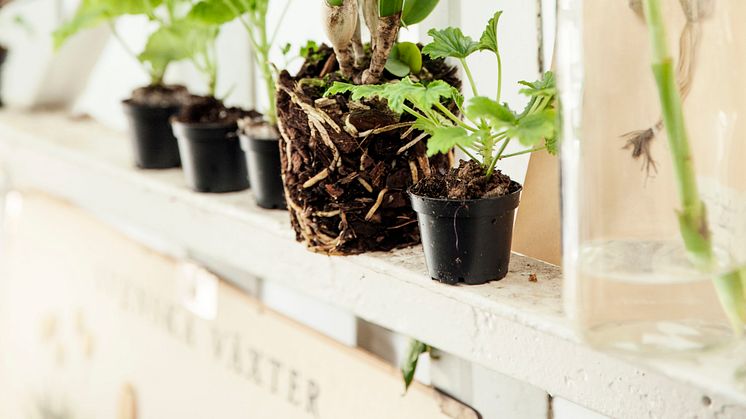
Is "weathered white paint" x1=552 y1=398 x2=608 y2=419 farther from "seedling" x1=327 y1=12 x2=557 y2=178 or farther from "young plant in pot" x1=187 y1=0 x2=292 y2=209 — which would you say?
"young plant in pot" x1=187 y1=0 x2=292 y2=209

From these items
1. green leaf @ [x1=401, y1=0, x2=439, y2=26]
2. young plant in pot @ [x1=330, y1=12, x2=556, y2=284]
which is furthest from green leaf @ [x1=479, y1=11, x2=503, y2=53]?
green leaf @ [x1=401, y1=0, x2=439, y2=26]

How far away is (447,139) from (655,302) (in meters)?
0.21

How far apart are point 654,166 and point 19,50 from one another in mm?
1959

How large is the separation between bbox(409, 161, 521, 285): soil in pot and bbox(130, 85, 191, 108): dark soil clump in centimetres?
67

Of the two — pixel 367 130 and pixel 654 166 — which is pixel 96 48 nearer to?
pixel 367 130

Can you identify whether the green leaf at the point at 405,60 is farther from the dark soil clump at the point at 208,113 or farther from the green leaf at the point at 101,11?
the green leaf at the point at 101,11

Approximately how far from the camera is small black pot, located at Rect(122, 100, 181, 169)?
128cm

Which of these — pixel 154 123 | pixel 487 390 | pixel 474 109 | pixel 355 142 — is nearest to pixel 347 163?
pixel 355 142

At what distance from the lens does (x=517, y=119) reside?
0.64 metres

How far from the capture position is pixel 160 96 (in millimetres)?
1323

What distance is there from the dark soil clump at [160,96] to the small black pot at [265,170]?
1.04 ft

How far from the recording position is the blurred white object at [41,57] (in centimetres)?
194

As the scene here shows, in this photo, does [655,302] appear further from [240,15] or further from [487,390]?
[240,15]

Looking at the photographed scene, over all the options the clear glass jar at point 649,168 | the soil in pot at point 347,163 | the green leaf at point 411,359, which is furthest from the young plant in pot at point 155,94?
the clear glass jar at point 649,168
